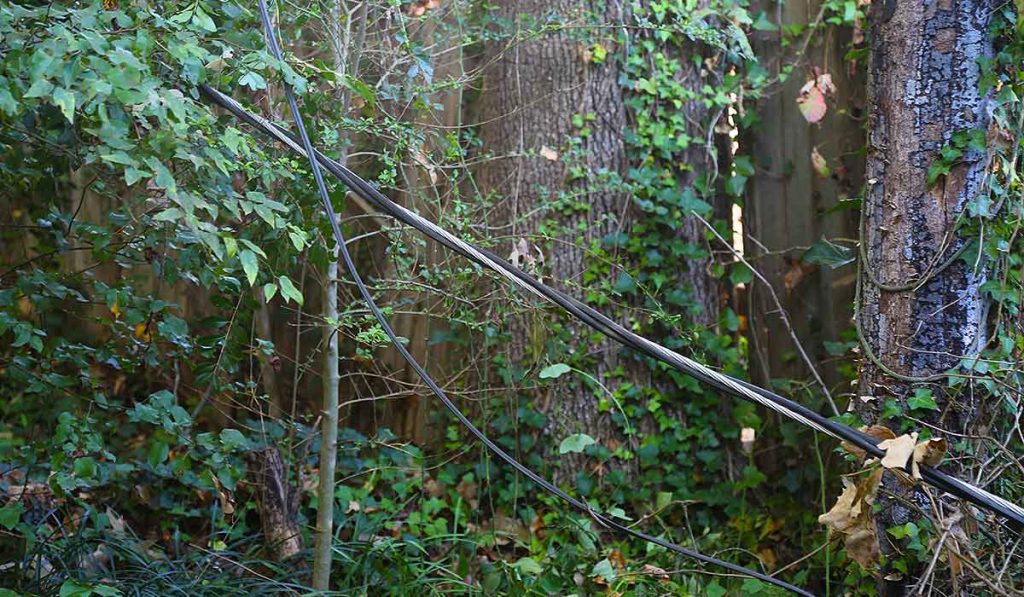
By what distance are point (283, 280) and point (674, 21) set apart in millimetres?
2148

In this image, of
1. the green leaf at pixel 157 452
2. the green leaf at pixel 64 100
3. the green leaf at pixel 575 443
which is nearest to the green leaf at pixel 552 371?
the green leaf at pixel 575 443

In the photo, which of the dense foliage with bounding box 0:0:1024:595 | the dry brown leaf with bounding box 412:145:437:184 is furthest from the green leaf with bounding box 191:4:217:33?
the dry brown leaf with bounding box 412:145:437:184

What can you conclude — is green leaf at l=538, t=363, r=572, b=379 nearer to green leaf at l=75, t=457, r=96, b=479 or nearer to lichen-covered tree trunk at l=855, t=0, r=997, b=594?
lichen-covered tree trunk at l=855, t=0, r=997, b=594

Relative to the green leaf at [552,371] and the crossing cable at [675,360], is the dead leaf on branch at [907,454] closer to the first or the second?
the crossing cable at [675,360]

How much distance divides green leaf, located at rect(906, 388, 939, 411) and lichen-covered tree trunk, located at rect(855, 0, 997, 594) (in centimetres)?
2

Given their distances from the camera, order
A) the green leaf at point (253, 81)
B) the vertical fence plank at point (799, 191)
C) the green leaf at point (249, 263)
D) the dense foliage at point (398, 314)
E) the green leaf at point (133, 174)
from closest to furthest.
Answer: the green leaf at point (133, 174)
the green leaf at point (249, 263)
the green leaf at point (253, 81)
the dense foliage at point (398, 314)
the vertical fence plank at point (799, 191)

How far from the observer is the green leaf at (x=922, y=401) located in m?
2.64

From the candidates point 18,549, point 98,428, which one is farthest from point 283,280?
point 18,549

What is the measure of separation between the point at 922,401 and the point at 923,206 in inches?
22.0

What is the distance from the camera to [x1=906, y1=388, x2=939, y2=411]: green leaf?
264 cm

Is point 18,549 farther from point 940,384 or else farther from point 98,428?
point 940,384

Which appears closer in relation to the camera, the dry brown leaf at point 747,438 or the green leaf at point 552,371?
the green leaf at point 552,371

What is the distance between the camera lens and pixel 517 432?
371 centimetres

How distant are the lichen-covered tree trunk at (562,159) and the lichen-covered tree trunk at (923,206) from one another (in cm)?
115
